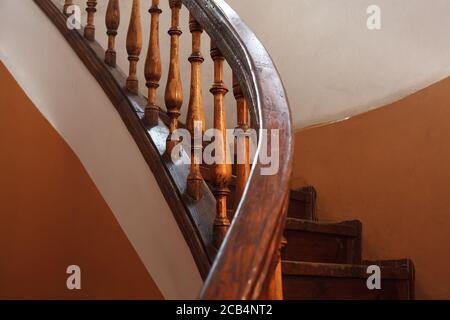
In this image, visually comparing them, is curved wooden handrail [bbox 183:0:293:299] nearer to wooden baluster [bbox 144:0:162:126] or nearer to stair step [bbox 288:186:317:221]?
wooden baluster [bbox 144:0:162:126]

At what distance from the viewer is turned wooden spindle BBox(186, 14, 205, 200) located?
5.73 ft

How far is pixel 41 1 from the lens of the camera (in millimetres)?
2600

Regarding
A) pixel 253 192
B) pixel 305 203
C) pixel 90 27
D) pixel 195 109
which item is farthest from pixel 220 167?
pixel 305 203

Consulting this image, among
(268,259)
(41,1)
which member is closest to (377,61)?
(41,1)

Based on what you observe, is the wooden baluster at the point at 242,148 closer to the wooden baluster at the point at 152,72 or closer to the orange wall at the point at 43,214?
the wooden baluster at the point at 152,72

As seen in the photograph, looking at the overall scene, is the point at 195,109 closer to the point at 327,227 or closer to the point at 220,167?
the point at 220,167

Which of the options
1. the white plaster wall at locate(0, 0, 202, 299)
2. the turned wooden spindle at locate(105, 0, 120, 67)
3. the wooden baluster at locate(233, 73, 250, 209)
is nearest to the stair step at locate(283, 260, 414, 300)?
the white plaster wall at locate(0, 0, 202, 299)

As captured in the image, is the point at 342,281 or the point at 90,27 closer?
the point at 342,281

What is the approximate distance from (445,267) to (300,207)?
0.72 metres

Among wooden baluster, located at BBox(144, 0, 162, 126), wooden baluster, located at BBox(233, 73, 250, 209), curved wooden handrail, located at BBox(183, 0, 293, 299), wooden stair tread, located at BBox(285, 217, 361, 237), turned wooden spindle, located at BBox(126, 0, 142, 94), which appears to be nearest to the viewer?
curved wooden handrail, located at BBox(183, 0, 293, 299)

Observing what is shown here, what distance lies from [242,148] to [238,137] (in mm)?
30

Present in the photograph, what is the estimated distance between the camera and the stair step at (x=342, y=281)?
6.55 feet

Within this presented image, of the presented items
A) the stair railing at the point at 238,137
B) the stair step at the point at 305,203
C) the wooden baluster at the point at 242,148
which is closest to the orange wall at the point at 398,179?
the stair step at the point at 305,203

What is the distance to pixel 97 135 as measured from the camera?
2285 mm
